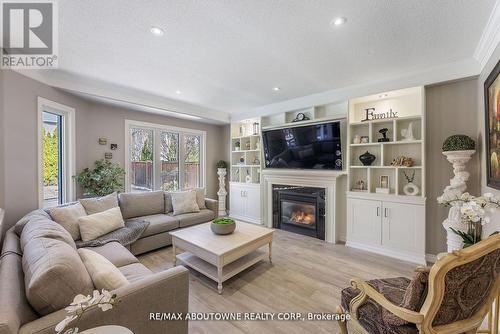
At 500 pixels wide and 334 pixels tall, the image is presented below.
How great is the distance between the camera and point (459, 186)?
8.33 feet

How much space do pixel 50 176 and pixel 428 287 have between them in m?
4.47

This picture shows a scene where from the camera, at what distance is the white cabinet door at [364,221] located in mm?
3252

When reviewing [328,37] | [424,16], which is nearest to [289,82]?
[328,37]

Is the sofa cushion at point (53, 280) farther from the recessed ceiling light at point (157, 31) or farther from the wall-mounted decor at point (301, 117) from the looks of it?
the wall-mounted decor at point (301, 117)

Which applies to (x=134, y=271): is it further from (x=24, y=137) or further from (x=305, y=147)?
(x=305, y=147)

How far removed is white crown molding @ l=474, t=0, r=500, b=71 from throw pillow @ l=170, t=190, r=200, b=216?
14.0 feet

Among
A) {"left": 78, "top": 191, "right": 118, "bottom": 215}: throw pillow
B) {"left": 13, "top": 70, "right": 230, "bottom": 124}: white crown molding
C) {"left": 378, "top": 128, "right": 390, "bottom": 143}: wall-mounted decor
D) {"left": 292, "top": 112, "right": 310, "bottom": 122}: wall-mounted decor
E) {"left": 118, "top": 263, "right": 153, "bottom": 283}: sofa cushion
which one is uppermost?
{"left": 13, "top": 70, "right": 230, "bottom": 124}: white crown molding

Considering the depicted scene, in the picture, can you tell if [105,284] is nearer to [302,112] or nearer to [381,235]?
[381,235]

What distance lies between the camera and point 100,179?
351 centimetres

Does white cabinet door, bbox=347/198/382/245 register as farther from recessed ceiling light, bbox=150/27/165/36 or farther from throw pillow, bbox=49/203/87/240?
throw pillow, bbox=49/203/87/240

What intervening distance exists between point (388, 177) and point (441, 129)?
93 centimetres

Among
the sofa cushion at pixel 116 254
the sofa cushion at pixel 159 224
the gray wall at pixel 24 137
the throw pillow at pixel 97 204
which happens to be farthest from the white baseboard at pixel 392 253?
the gray wall at pixel 24 137

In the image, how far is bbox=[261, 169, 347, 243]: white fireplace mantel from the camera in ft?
12.0

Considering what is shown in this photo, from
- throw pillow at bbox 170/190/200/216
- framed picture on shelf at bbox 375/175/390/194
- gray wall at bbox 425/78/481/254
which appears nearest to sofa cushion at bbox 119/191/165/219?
throw pillow at bbox 170/190/200/216
